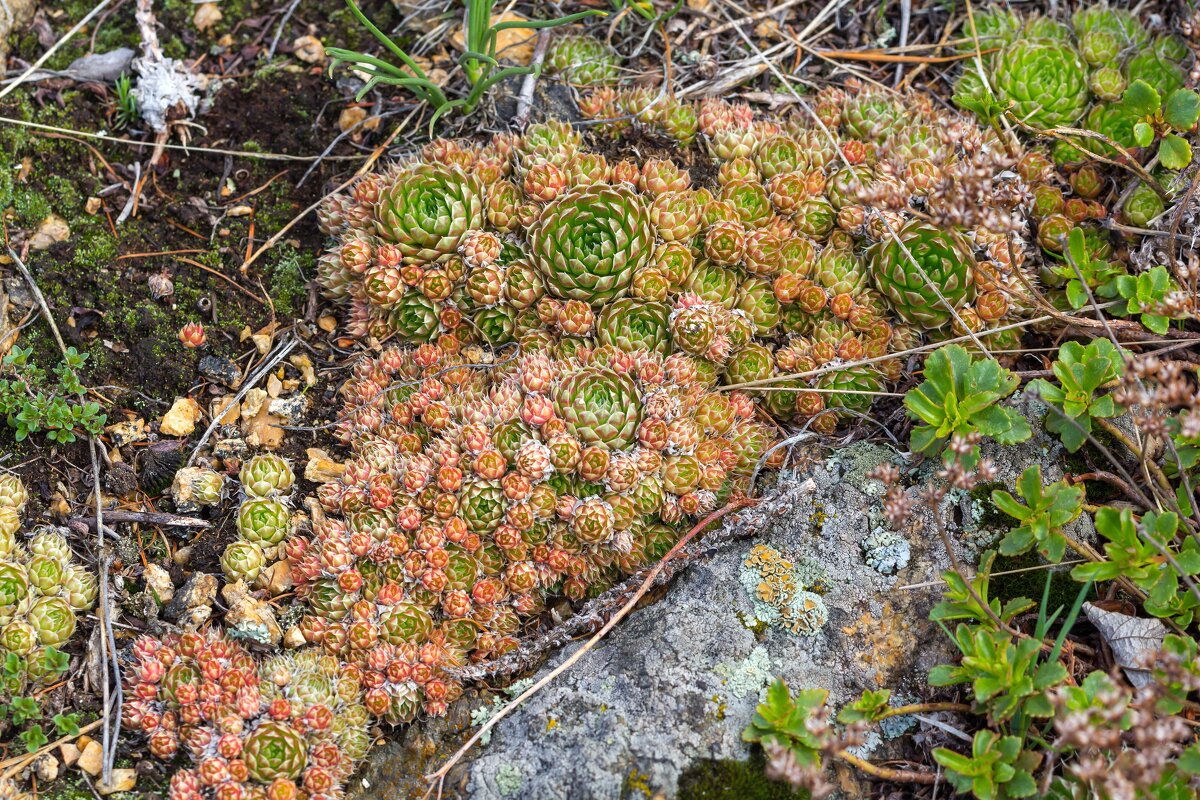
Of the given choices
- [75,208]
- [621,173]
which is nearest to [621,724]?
[621,173]

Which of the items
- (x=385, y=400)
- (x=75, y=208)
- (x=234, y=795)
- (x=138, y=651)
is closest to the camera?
(x=234, y=795)

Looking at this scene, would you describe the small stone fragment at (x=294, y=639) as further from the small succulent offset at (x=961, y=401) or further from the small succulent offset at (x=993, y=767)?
the small succulent offset at (x=961, y=401)

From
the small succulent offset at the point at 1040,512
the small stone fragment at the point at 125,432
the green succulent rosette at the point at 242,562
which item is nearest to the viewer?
the small succulent offset at the point at 1040,512

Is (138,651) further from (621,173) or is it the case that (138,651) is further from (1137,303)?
(1137,303)

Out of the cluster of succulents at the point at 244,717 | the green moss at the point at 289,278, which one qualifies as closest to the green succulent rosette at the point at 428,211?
the green moss at the point at 289,278

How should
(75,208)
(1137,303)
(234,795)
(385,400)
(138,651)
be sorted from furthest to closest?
1. (75,208)
2. (385,400)
3. (1137,303)
4. (138,651)
5. (234,795)

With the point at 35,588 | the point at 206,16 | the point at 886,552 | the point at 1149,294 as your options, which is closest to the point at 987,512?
the point at 886,552

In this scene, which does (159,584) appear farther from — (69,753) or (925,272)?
(925,272)
